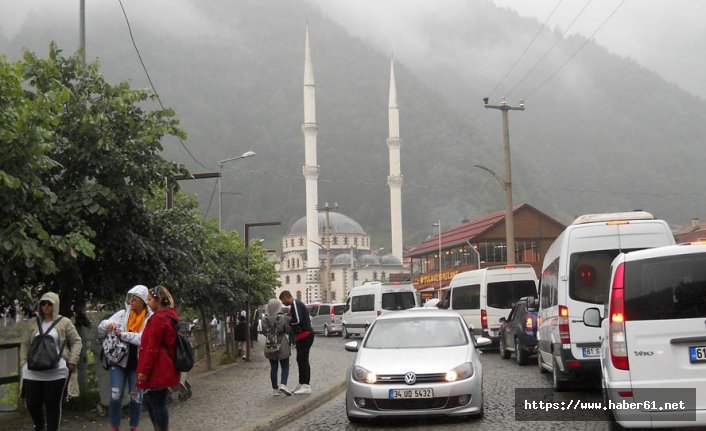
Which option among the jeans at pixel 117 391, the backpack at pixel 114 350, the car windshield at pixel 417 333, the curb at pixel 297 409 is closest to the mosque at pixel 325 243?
the curb at pixel 297 409

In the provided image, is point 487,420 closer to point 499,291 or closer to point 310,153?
point 499,291

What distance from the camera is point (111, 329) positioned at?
9.17 m

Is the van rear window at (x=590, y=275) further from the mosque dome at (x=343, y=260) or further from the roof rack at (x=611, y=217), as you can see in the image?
the mosque dome at (x=343, y=260)

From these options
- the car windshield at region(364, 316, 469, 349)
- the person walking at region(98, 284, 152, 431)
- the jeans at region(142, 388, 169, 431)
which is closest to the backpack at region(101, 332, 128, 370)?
the person walking at region(98, 284, 152, 431)

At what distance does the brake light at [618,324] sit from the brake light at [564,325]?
4.61 metres

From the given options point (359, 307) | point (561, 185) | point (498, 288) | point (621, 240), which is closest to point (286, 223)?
point (561, 185)

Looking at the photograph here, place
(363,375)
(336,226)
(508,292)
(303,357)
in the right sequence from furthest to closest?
(336,226) < (508,292) < (303,357) < (363,375)

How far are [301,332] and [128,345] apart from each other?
515 cm

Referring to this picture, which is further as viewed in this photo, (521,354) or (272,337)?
(521,354)

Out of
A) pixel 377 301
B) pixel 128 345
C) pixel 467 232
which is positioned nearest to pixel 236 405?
pixel 128 345

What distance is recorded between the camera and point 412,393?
32.9ft

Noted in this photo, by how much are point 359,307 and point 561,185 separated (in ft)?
516

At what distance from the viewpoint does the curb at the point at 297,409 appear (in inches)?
416

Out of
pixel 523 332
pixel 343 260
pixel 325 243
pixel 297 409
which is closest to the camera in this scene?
pixel 297 409
